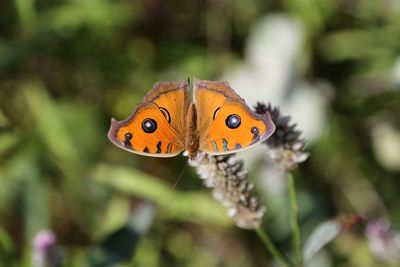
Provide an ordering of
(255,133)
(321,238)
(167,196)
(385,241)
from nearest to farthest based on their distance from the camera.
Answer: (255,133) < (321,238) < (385,241) < (167,196)

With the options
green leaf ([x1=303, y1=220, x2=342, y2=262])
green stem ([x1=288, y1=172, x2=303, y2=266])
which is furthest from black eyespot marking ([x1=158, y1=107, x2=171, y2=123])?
green leaf ([x1=303, y1=220, x2=342, y2=262])

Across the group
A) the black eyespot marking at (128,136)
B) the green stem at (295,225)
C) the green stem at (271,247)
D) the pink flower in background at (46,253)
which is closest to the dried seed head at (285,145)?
the green stem at (295,225)

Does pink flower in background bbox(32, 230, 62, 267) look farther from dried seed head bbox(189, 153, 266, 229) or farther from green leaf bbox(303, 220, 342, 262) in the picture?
green leaf bbox(303, 220, 342, 262)

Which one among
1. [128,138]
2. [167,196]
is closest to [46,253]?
[128,138]

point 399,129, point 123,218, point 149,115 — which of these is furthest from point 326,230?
point 399,129

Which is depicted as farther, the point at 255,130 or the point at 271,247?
the point at 271,247

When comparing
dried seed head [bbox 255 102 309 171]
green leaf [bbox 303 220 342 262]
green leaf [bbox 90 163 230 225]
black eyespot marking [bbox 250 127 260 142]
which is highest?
black eyespot marking [bbox 250 127 260 142]

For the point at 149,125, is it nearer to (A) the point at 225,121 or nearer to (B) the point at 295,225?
(A) the point at 225,121

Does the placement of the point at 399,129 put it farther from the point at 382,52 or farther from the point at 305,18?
the point at 305,18
